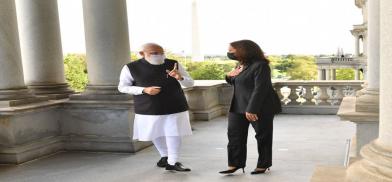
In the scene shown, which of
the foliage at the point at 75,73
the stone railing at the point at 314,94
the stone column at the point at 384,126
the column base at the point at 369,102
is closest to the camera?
the stone column at the point at 384,126

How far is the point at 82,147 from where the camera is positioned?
9.05 metres

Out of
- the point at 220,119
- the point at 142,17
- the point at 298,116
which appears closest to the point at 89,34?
the point at 220,119

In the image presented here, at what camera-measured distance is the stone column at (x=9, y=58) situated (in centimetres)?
809

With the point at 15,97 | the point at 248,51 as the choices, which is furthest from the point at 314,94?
the point at 15,97

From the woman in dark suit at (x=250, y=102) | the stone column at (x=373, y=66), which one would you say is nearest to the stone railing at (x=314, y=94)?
the stone column at (x=373, y=66)

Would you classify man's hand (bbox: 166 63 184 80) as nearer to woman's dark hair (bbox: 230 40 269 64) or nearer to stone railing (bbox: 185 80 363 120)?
woman's dark hair (bbox: 230 40 269 64)

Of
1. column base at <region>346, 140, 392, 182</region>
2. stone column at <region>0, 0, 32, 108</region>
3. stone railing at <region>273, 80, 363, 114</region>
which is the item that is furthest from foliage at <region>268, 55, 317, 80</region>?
column base at <region>346, 140, 392, 182</region>

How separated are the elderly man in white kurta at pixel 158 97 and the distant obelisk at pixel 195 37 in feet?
162

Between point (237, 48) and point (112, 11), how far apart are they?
3418 mm

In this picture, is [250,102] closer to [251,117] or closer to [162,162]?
[251,117]

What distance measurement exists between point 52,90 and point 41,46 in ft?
3.29

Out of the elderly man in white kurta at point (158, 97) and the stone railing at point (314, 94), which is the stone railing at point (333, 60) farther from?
the elderly man in white kurta at point (158, 97)

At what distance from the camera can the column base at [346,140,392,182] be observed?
3.07 m

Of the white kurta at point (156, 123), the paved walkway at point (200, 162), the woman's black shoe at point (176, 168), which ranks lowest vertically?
the paved walkway at point (200, 162)
